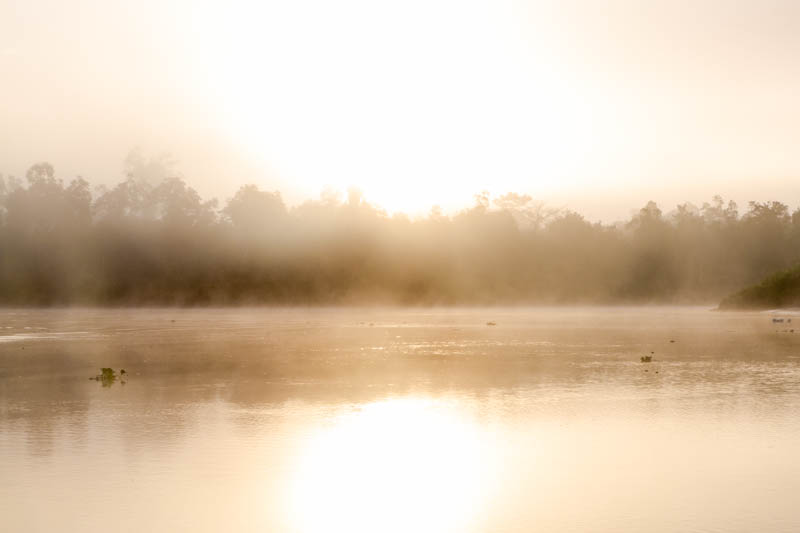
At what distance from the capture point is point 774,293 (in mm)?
86500

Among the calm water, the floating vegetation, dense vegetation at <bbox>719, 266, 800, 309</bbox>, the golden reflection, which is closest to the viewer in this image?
the golden reflection

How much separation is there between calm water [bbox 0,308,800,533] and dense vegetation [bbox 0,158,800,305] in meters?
105

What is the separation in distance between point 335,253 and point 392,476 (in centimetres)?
12661

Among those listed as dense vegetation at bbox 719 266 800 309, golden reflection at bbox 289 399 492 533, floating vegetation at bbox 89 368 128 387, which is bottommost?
golden reflection at bbox 289 399 492 533

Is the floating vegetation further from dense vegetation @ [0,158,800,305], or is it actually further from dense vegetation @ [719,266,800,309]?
dense vegetation @ [0,158,800,305]

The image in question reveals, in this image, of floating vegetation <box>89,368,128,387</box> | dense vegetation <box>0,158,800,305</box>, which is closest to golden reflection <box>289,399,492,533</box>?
floating vegetation <box>89,368,128,387</box>

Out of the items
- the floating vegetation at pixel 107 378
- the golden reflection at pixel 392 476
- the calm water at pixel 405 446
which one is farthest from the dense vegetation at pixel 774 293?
the golden reflection at pixel 392 476

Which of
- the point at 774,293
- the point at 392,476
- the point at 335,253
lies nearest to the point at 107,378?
the point at 392,476

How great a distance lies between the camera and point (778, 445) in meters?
14.6

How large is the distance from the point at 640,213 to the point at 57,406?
13743cm

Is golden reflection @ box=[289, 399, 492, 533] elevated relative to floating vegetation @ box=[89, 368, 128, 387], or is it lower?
lower

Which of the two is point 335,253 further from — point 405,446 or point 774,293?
point 405,446

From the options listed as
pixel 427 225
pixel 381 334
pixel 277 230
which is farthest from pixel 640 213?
pixel 381 334

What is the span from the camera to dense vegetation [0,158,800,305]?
435ft
